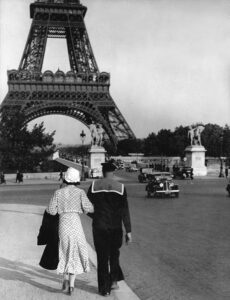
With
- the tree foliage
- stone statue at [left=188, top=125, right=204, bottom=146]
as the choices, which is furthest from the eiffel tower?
stone statue at [left=188, top=125, right=204, bottom=146]

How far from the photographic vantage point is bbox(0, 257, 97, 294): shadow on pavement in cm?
637

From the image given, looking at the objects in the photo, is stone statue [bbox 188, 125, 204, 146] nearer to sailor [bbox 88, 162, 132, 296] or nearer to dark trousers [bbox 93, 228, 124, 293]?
sailor [bbox 88, 162, 132, 296]

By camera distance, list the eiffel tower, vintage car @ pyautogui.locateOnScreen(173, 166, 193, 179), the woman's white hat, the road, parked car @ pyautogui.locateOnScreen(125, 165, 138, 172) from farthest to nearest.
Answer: the eiffel tower < parked car @ pyautogui.locateOnScreen(125, 165, 138, 172) < vintage car @ pyautogui.locateOnScreen(173, 166, 193, 179) < the woman's white hat < the road

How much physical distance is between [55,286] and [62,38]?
67427mm

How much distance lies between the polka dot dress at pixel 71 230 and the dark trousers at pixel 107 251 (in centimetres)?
16

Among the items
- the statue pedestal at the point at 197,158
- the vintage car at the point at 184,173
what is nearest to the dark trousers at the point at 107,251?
the vintage car at the point at 184,173

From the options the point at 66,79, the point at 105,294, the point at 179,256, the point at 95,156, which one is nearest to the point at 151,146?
the point at 66,79

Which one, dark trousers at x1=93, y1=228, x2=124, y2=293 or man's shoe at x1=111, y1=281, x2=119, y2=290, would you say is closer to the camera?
dark trousers at x1=93, y1=228, x2=124, y2=293

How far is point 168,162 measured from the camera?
60.5 m

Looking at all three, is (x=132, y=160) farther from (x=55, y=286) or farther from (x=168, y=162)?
(x=55, y=286)

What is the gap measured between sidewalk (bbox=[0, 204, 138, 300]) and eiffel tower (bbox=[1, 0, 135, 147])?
2135 inches

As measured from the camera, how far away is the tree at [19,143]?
41812mm

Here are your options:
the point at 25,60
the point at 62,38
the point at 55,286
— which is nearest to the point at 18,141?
the point at 25,60

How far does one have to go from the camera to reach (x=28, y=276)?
700cm
